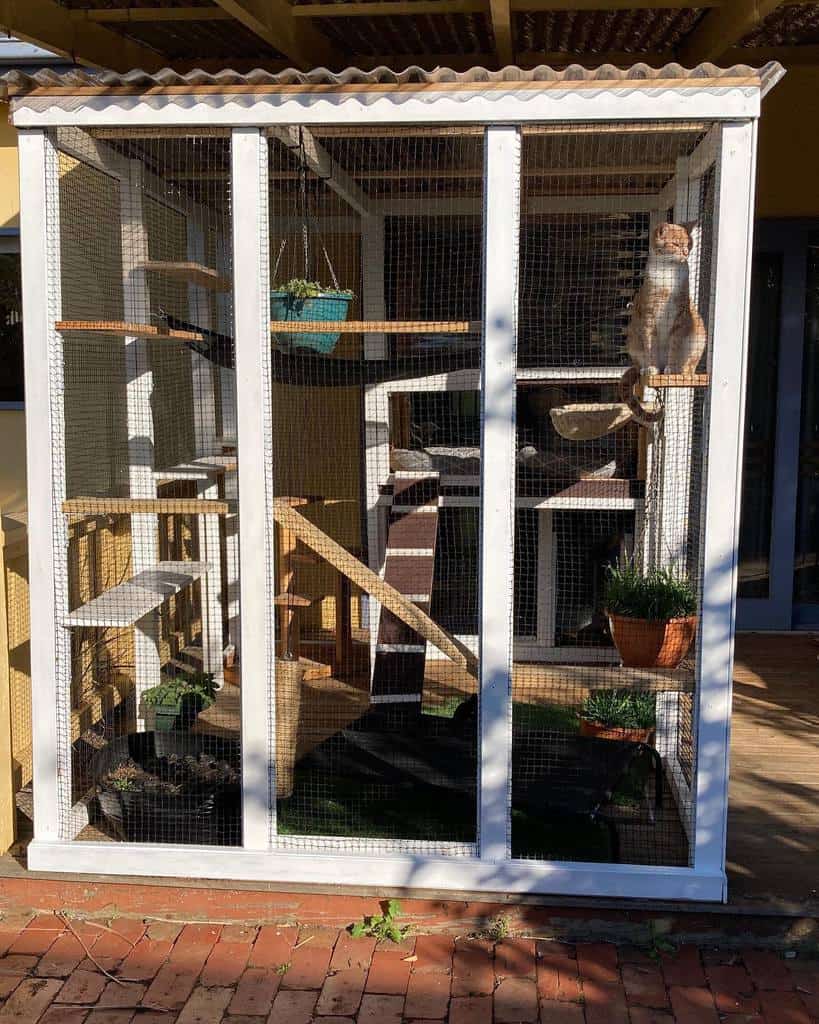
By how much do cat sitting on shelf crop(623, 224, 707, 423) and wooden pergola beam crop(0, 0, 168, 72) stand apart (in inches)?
95.4

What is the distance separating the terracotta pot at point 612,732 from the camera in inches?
154

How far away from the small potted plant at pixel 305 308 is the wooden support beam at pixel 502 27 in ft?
3.73

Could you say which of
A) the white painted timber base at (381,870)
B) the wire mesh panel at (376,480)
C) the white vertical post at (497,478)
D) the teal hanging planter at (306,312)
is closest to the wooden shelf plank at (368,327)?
the wire mesh panel at (376,480)

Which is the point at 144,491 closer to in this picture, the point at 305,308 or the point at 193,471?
the point at 193,471

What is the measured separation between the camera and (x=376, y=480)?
5148 millimetres

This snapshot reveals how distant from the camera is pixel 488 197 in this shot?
120 inches

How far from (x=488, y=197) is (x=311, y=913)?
2065 mm

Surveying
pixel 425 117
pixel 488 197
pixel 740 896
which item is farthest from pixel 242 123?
pixel 740 896

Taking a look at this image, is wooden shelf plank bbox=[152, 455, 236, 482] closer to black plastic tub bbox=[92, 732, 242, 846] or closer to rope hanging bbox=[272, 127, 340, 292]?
rope hanging bbox=[272, 127, 340, 292]

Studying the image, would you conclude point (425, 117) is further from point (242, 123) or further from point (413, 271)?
point (413, 271)

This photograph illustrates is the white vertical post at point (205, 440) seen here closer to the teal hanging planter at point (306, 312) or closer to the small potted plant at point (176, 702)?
the small potted plant at point (176, 702)

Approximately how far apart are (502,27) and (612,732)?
8.38 feet

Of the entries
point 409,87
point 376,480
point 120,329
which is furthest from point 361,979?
point 376,480

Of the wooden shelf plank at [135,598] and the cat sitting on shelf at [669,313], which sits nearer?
the cat sitting on shelf at [669,313]
